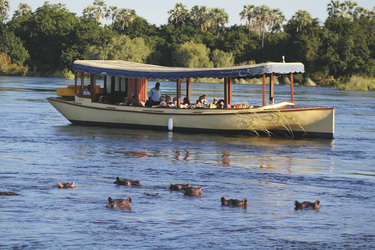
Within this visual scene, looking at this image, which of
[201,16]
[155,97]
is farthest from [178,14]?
[155,97]

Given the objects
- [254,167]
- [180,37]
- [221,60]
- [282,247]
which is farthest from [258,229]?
[180,37]

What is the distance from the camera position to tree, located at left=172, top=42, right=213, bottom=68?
115625 mm

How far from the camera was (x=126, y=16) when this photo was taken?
5891 inches

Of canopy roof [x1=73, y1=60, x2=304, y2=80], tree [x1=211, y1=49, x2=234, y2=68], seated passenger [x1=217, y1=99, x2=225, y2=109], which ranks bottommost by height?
seated passenger [x1=217, y1=99, x2=225, y2=109]

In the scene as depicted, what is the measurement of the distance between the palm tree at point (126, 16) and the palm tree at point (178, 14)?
9.59 metres

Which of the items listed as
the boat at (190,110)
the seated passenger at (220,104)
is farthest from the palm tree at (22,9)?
the seated passenger at (220,104)

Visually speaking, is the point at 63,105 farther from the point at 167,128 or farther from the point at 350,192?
the point at 350,192

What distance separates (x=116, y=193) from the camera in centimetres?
1501

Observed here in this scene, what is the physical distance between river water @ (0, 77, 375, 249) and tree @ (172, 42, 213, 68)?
8839cm

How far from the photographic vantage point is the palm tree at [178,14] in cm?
15600

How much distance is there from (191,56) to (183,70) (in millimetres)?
88080

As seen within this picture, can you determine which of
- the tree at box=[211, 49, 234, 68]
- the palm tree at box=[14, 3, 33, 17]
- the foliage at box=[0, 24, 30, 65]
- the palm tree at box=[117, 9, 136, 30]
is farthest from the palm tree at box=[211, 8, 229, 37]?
the palm tree at box=[14, 3, 33, 17]

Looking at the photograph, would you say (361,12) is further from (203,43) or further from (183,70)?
(183,70)

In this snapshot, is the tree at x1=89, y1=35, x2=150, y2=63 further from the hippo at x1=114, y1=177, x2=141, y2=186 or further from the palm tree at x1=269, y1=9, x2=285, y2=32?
the hippo at x1=114, y1=177, x2=141, y2=186
